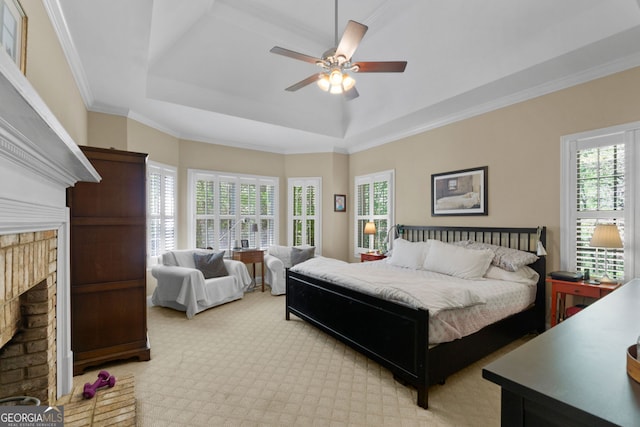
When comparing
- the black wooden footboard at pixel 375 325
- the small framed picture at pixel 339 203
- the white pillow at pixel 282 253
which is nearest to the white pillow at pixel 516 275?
the black wooden footboard at pixel 375 325

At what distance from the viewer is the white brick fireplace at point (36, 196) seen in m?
0.85

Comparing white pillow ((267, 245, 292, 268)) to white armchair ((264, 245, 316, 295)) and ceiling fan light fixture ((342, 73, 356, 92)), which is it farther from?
ceiling fan light fixture ((342, 73, 356, 92))

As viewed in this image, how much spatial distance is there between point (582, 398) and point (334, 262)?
3.16m

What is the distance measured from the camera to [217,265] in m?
4.58

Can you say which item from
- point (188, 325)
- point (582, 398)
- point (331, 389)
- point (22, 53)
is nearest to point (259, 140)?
point (188, 325)

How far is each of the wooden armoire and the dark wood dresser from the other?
300cm

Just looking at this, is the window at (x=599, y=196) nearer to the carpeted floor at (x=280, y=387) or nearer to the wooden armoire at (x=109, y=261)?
the carpeted floor at (x=280, y=387)

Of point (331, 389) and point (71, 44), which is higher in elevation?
point (71, 44)

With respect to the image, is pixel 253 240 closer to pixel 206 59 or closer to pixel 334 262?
pixel 334 262

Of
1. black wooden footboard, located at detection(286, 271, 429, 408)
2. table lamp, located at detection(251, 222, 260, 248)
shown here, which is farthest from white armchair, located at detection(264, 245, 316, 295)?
black wooden footboard, located at detection(286, 271, 429, 408)

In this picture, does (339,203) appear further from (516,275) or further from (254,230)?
(516,275)

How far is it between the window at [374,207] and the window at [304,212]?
0.83 meters

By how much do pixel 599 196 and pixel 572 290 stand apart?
3.36 ft

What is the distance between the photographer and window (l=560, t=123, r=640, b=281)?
280 centimetres
